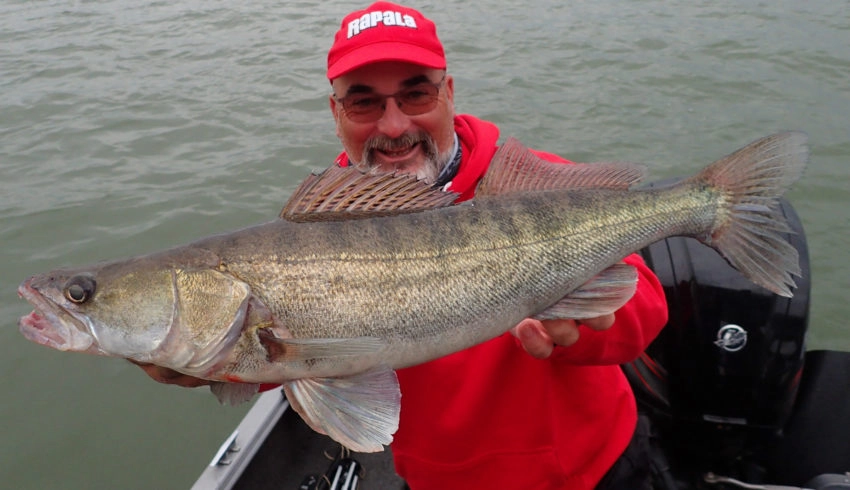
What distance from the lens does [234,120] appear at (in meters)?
9.09

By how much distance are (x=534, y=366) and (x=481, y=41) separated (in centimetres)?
965

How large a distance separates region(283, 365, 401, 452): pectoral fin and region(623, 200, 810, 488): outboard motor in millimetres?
1653

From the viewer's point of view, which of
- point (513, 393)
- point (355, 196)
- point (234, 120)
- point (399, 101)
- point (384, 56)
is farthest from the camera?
point (234, 120)

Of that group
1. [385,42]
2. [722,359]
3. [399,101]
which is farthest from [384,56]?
[722,359]

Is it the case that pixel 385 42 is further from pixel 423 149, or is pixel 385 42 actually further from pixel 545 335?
pixel 545 335

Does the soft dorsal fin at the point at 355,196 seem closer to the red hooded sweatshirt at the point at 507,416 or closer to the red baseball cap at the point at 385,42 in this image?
the red hooded sweatshirt at the point at 507,416

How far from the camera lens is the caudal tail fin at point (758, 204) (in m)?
2.23

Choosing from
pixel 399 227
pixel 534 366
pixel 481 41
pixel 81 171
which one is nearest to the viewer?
pixel 399 227

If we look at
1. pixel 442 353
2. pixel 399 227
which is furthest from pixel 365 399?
pixel 399 227

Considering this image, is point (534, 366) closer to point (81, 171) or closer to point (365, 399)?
point (365, 399)

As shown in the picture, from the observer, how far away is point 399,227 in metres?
2.09

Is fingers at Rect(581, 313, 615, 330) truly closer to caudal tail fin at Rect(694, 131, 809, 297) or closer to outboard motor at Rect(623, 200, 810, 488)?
caudal tail fin at Rect(694, 131, 809, 297)

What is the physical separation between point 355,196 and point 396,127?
850mm

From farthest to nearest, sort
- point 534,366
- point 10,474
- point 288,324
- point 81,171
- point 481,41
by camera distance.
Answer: point 481,41 → point 81,171 → point 10,474 → point 534,366 → point 288,324
